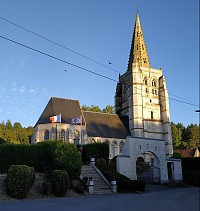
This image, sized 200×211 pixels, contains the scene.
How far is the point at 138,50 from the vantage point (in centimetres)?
6494

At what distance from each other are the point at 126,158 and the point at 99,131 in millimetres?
22568

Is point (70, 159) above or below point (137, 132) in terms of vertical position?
below

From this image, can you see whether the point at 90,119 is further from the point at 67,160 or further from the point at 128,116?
the point at 67,160

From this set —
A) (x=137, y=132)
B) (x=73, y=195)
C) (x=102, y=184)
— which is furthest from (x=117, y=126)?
(x=73, y=195)

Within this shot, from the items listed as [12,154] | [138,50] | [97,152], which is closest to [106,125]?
[138,50]

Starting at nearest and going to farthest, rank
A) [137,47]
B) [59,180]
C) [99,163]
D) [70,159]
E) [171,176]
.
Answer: [59,180]
[70,159]
[99,163]
[171,176]
[137,47]

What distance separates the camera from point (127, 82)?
60562 millimetres

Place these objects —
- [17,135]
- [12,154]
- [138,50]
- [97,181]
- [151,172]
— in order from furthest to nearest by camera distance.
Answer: [17,135] < [138,50] < [151,172] < [97,181] < [12,154]

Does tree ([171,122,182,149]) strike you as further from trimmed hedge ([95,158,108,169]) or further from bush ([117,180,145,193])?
bush ([117,180,145,193])

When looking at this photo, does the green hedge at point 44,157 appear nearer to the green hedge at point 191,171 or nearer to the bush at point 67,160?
the bush at point 67,160

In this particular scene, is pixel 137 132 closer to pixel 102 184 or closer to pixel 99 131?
pixel 99 131

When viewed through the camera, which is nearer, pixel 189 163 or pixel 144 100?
pixel 189 163

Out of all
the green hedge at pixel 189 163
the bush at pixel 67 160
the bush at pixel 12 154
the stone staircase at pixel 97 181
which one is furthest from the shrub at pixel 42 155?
the green hedge at pixel 189 163

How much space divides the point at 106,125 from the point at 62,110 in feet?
30.6
